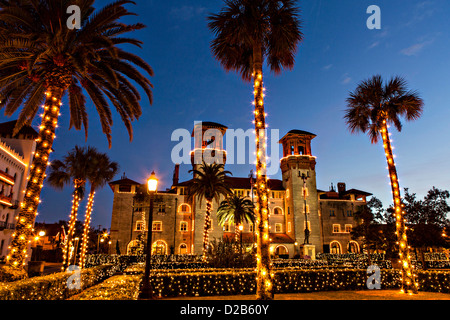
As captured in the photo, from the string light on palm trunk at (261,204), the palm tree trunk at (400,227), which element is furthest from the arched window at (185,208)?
the string light on palm trunk at (261,204)

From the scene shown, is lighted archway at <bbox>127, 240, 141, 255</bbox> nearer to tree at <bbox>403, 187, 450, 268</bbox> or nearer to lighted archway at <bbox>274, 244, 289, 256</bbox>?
lighted archway at <bbox>274, 244, 289, 256</bbox>

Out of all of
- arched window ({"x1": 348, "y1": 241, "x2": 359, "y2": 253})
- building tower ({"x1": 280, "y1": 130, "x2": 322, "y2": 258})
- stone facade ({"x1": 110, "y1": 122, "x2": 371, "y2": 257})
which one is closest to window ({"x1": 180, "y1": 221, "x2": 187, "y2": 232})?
stone facade ({"x1": 110, "y1": 122, "x2": 371, "y2": 257})

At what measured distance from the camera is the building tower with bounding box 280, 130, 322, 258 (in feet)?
180

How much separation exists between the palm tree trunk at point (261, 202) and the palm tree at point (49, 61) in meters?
5.88

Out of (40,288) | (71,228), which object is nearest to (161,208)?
(71,228)

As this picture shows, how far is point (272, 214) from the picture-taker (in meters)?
58.9

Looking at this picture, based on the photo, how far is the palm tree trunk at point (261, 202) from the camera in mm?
9859

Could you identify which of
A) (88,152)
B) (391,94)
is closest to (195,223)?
(88,152)

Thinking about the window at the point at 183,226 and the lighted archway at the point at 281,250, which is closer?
the window at the point at 183,226

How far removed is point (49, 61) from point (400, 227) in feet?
61.6

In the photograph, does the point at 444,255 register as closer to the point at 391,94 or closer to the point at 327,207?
the point at 327,207

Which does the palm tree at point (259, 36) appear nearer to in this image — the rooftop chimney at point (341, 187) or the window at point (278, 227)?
the window at point (278, 227)

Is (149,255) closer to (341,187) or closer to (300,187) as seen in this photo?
(300,187)

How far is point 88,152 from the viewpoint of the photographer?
28.8 meters
